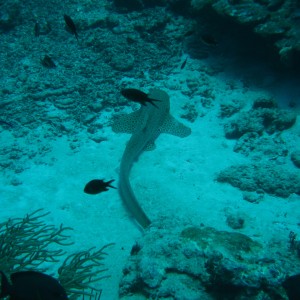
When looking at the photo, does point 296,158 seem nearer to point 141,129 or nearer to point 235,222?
point 235,222

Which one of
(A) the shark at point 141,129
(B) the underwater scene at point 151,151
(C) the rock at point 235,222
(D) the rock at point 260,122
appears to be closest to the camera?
(B) the underwater scene at point 151,151

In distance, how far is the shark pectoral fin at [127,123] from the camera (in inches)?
321

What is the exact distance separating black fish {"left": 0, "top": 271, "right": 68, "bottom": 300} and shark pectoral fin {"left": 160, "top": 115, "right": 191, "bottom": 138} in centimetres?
595

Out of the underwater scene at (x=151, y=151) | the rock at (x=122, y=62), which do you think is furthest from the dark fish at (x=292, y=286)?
the rock at (x=122, y=62)

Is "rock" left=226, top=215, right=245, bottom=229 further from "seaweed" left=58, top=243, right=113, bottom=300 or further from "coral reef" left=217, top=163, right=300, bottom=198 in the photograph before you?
"seaweed" left=58, top=243, right=113, bottom=300

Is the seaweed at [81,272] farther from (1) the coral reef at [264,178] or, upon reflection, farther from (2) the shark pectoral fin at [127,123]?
(2) the shark pectoral fin at [127,123]

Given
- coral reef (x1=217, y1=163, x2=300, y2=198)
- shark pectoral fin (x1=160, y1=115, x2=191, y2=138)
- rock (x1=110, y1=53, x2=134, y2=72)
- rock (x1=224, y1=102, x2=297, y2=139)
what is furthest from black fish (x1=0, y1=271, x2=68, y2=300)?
rock (x1=110, y1=53, x2=134, y2=72)

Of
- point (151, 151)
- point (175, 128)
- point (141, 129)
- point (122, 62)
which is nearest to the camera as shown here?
point (141, 129)

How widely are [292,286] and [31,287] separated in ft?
10.4

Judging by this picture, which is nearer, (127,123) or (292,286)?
(292,286)

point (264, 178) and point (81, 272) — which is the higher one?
point (264, 178)

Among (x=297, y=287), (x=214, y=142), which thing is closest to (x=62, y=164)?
(x=214, y=142)

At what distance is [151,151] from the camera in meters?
7.62

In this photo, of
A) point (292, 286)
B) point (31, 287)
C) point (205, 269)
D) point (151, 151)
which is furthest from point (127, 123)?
point (31, 287)
